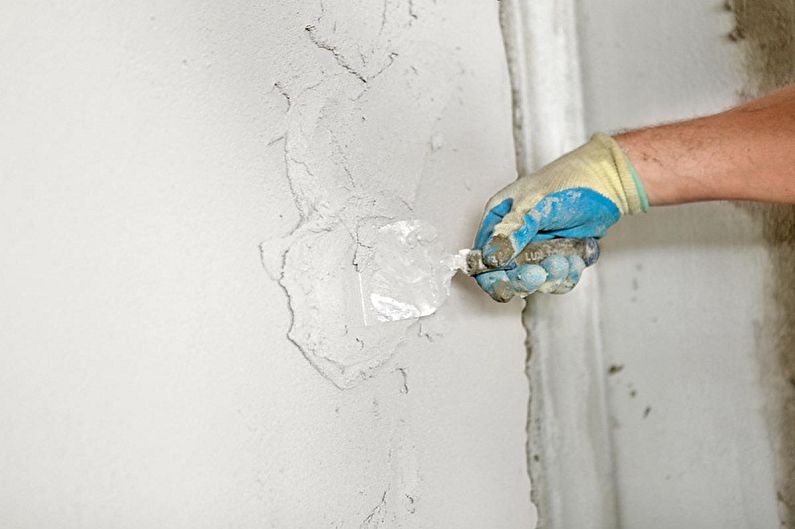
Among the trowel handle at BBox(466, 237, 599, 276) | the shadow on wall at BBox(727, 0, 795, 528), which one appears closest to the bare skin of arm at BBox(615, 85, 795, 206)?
the trowel handle at BBox(466, 237, 599, 276)

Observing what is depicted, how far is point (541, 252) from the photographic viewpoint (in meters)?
1.16

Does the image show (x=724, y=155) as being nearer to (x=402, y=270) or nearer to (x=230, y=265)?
(x=402, y=270)

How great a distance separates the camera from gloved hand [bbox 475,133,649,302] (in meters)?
1.11

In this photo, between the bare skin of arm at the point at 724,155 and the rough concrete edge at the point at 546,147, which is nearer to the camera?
the bare skin of arm at the point at 724,155

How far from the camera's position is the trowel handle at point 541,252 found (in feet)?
3.73

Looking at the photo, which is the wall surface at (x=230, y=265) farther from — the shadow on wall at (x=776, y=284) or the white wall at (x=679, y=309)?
the shadow on wall at (x=776, y=284)

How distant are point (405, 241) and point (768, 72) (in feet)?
2.67

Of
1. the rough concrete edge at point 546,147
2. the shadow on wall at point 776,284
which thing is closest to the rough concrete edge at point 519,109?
the rough concrete edge at point 546,147

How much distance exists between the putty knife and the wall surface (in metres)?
0.03

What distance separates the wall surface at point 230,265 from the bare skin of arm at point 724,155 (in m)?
0.35

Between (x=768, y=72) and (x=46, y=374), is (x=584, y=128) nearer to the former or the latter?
(x=768, y=72)

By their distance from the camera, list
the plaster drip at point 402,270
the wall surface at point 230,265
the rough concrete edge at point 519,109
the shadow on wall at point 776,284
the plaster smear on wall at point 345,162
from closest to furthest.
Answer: the wall surface at point 230,265, the plaster smear on wall at point 345,162, the plaster drip at point 402,270, the shadow on wall at point 776,284, the rough concrete edge at point 519,109

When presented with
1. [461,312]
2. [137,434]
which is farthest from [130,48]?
[461,312]

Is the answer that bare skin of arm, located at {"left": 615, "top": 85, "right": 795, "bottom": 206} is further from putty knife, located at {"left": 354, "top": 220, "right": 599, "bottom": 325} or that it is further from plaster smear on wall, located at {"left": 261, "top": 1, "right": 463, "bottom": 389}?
plaster smear on wall, located at {"left": 261, "top": 1, "right": 463, "bottom": 389}
